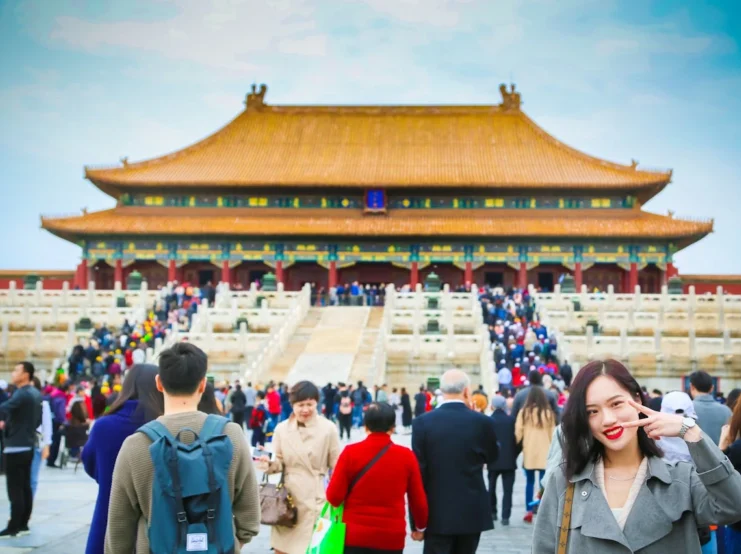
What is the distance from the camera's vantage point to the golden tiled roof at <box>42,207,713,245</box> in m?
38.3

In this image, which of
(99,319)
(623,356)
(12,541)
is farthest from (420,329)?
(12,541)

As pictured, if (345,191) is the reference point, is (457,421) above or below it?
below

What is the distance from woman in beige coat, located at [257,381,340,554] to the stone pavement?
6.84 feet

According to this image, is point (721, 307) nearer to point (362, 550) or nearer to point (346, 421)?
point (346, 421)

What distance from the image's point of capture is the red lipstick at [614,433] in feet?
10.4

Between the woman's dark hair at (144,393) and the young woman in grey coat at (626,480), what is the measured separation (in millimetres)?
2248

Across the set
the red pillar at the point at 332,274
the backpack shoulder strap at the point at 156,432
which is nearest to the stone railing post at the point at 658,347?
the red pillar at the point at 332,274

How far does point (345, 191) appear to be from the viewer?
41.5m

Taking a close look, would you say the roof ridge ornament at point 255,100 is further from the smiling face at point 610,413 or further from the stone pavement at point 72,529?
the smiling face at point 610,413

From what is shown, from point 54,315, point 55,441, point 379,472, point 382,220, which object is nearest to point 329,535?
point 379,472

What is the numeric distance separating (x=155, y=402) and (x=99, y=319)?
2299 centimetres

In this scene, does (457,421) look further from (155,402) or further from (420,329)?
(420,329)

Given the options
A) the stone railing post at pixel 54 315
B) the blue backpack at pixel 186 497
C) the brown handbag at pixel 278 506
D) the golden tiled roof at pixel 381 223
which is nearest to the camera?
the blue backpack at pixel 186 497

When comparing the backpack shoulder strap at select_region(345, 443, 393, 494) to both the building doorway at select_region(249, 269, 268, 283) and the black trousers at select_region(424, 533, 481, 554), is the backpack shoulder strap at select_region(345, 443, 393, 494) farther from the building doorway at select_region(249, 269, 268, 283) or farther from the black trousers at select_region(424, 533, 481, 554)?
the building doorway at select_region(249, 269, 268, 283)
